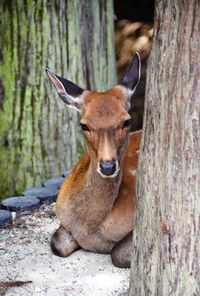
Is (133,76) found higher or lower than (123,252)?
higher

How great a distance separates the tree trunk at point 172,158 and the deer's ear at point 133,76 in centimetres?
178

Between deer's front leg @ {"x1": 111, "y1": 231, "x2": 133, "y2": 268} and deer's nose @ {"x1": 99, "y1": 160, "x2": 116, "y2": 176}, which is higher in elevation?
deer's nose @ {"x1": 99, "y1": 160, "x2": 116, "y2": 176}

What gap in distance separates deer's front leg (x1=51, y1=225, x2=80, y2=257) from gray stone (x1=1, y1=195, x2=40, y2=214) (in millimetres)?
780

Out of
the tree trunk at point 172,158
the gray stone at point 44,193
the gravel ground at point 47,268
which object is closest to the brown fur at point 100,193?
the gravel ground at point 47,268

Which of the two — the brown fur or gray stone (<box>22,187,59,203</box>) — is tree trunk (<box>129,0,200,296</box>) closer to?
the brown fur

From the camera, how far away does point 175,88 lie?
480cm

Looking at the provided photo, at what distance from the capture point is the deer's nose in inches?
239

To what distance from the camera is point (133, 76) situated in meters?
6.93

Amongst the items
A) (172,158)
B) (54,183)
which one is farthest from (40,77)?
(172,158)

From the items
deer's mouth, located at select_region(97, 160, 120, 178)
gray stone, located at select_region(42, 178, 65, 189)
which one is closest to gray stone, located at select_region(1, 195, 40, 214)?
gray stone, located at select_region(42, 178, 65, 189)

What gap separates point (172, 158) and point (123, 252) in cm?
167

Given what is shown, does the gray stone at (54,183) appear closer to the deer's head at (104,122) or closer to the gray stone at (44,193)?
the gray stone at (44,193)

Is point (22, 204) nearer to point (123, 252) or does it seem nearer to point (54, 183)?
point (54, 183)

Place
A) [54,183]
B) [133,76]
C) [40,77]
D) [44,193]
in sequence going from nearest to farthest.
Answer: [133,76] → [44,193] → [54,183] → [40,77]
